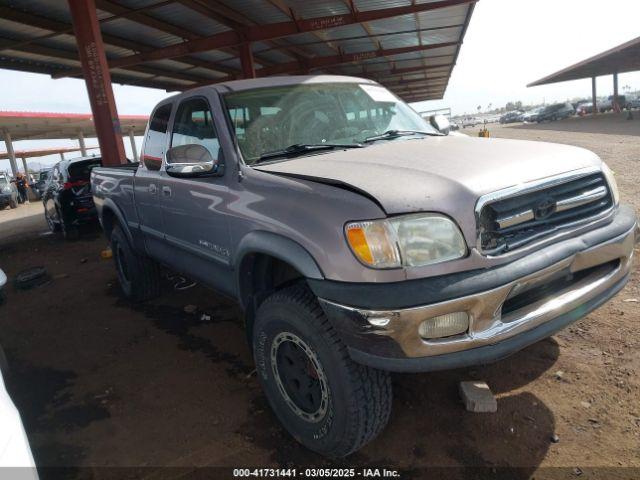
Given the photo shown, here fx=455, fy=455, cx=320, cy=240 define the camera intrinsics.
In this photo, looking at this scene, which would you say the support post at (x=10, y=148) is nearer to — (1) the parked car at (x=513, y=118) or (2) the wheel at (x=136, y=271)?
(2) the wheel at (x=136, y=271)

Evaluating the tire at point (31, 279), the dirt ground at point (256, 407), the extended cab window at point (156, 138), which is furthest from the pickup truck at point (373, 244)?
the tire at point (31, 279)

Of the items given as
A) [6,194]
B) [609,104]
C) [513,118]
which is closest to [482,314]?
[6,194]

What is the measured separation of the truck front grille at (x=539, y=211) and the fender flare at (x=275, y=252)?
0.77 meters

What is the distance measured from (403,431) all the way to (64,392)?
2.46 meters

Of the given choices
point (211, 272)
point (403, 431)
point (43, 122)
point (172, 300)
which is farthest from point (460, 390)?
point (43, 122)

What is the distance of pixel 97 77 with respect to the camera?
809 centimetres

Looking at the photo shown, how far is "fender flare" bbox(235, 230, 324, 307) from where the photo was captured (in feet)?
6.88

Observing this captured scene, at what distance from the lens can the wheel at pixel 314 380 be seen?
2.08 metres

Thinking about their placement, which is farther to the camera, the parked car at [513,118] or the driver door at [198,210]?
the parked car at [513,118]

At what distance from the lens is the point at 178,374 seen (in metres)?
3.38

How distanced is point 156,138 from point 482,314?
3.15 m

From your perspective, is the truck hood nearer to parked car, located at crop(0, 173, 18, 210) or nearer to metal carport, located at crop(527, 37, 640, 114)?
parked car, located at crop(0, 173, 18, 210)

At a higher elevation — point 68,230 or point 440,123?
point 440,123

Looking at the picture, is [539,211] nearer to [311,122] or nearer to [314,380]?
[314,380]
